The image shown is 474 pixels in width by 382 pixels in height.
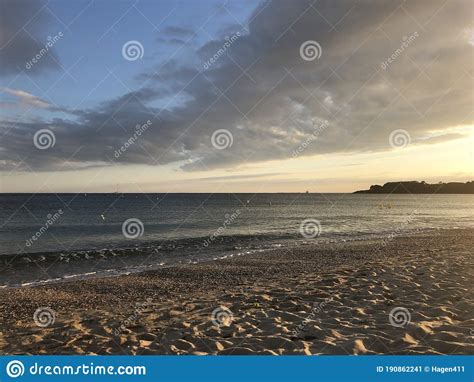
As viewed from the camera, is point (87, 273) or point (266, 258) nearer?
point (87, 273)

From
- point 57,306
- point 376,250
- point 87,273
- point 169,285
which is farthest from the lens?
point 376,250

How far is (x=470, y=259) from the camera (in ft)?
52.9

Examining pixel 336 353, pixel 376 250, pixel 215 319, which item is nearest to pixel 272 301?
pixel 215 319

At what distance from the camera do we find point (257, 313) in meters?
8.82

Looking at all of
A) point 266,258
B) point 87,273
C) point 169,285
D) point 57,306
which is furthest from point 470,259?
point 87,273

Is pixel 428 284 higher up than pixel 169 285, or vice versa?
pixel 169 285

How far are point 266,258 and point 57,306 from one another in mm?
11793

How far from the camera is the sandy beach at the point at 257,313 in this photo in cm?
679

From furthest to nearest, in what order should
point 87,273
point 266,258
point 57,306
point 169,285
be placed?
point 266,258, point 87,273, point 169,285, point 57,306

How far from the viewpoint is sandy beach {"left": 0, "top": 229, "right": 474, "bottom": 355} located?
679cm

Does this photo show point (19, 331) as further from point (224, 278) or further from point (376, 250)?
point (376, 250)
